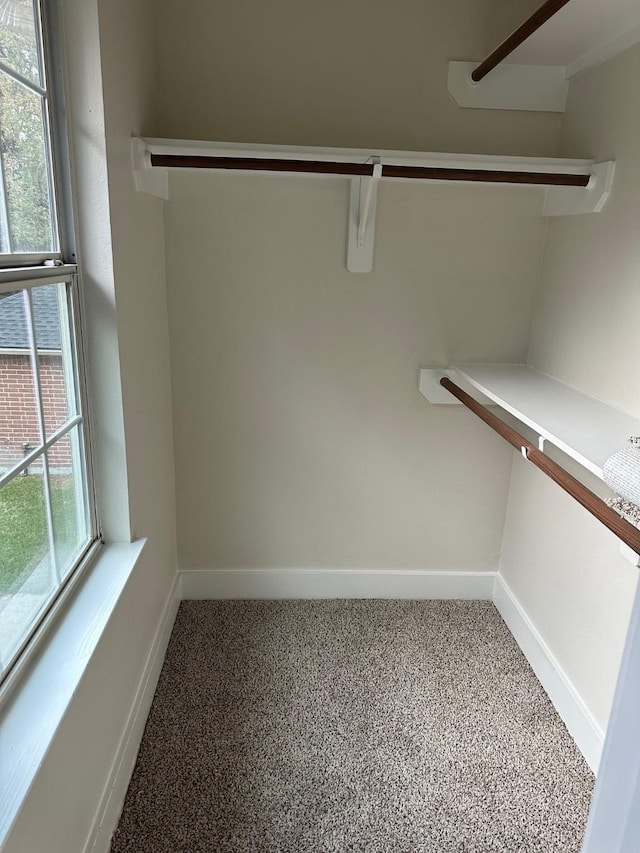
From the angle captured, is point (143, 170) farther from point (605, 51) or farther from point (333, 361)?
point (605, 51)

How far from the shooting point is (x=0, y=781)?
2.88 ft

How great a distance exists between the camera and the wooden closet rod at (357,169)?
1571 millimetres

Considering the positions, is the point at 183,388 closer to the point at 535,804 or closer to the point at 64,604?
the point at 64,604

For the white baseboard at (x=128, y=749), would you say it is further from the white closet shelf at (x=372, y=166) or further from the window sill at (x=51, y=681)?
→ the white closet shelf at (x=372, y=166)

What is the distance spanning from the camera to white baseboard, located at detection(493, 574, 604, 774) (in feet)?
5.28

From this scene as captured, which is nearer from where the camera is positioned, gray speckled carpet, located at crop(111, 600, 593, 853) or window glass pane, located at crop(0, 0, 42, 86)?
window glass pane, located at crop(0, 0, 42, 86)

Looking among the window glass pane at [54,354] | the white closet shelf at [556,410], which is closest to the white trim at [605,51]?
the white closet shelf at [556,410]

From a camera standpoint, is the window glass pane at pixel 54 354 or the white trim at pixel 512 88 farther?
the white trim at pixel 512 88

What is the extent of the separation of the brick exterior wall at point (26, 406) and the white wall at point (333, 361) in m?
0.79

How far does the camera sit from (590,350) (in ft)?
5.59

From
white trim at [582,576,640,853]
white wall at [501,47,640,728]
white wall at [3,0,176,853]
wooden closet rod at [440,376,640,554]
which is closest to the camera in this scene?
white trim at [582,576,640,853]

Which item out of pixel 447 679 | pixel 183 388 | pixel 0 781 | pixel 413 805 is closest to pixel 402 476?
pixel 447 679

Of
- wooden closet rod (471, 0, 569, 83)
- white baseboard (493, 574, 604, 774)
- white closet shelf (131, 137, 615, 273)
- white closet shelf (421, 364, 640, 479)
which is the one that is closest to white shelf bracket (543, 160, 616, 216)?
white closet shelf (131, 137, 615, 273)

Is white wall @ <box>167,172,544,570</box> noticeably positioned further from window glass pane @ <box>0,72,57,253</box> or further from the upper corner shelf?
window glass pane @ <box>0,72,57,253</box>
